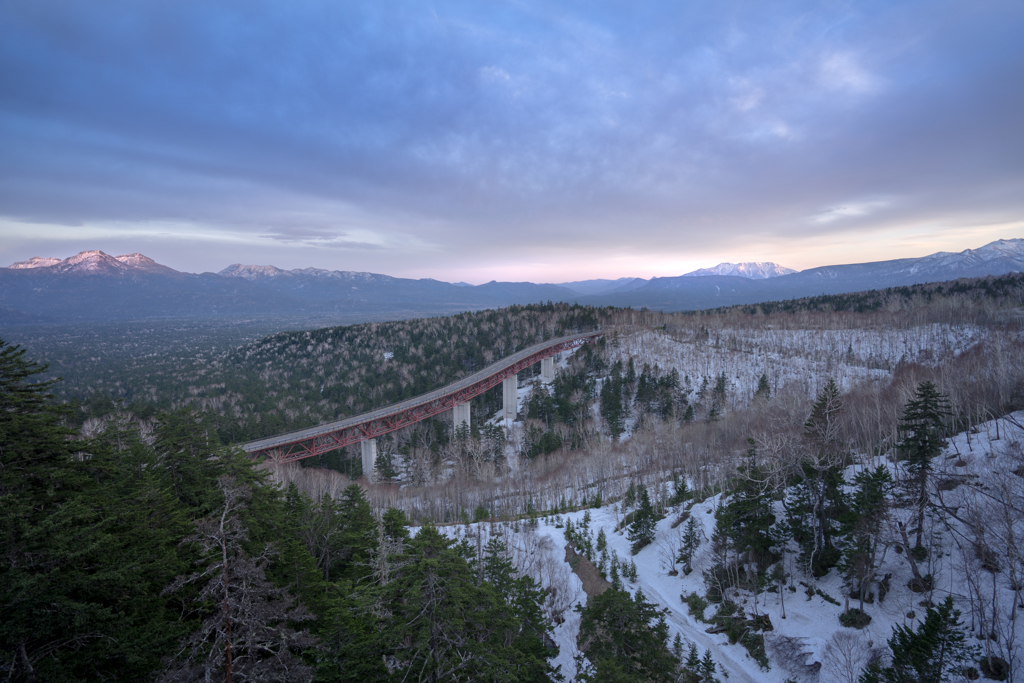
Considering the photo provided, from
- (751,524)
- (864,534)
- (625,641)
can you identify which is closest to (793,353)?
(751,524)

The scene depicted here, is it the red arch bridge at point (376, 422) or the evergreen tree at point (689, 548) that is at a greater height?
the red arch bridge at point (376, 422)

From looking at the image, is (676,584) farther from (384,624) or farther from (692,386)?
(692,386)

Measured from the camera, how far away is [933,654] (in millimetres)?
15008

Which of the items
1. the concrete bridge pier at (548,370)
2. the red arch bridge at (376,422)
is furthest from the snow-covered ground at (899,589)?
the concrete bridge pier at (548,370)

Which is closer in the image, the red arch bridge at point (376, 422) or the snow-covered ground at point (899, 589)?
the snow-covered ground at point (899, 589)

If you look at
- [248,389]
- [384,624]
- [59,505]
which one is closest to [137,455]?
[59,505]

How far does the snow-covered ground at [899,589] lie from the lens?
18766 millimetres

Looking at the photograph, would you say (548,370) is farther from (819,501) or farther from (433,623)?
(433,623)

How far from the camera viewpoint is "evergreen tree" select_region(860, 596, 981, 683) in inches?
575

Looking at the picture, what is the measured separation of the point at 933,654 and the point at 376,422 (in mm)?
53064

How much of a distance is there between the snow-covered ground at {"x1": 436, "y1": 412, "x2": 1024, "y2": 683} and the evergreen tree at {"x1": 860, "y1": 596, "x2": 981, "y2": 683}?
6.91 feet

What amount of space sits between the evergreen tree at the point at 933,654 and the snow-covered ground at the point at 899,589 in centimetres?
210

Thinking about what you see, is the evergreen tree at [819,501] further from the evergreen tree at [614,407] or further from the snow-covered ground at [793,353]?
the snow-covered ground at [793,353]

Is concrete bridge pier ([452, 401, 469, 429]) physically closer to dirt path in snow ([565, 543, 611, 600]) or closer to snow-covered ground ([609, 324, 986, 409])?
dirt path in snow ([565, 543, 611, 600])
